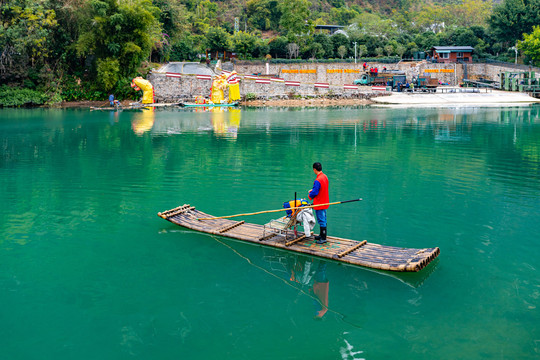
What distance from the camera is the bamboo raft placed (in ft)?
32.7

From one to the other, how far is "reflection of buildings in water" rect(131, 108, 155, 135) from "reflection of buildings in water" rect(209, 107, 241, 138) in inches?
194

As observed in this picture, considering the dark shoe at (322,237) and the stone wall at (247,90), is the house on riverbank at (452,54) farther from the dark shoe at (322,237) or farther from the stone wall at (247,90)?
the dark shoe at (322,237)

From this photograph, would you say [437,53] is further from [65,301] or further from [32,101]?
[65,301]

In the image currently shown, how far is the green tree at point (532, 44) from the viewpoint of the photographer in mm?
65625

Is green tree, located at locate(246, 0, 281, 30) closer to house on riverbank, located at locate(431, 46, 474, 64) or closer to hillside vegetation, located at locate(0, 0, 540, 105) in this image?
hillside vegetation, located at locate(0, 0, 540, 105)

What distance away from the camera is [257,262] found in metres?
11.0

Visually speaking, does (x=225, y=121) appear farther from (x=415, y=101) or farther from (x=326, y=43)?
(x=326, y=43)

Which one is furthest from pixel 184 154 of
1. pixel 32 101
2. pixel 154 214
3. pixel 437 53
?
pixel 437 53

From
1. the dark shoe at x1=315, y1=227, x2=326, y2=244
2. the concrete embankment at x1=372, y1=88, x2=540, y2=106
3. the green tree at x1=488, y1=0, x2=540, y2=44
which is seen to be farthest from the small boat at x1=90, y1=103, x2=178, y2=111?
the green tree at x1=488, y1=0, x2=540, y2=44

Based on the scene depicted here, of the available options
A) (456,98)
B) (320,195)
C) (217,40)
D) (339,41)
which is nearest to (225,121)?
(320,195)

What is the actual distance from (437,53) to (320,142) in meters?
49.9

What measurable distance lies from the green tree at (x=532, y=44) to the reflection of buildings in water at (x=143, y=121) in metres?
49.9

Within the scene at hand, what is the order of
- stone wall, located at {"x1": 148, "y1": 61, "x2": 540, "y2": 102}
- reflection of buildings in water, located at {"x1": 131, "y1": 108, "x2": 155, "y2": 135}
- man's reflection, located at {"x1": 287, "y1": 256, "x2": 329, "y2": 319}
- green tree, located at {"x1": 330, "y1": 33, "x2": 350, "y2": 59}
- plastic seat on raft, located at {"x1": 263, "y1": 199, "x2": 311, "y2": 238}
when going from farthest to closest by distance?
green tree, located at {"x1": 330, "y1": 33, "x2": 350, "y2": 59} < stone wall, located at {"x1": 148, "y1": 61, "x2": 540, "y2": 102} < reflection of buildings in water, located at {"x1": 131, "y1": 108, "x2": 155, "y2": 135} < plastic seat on raft, located at {"x1": 263, "y1": 199, "x2": 311, "y2": 238} < man's reflection, located at {"x1": 287, "y1": 256, "x2": 329, "y2": 319}

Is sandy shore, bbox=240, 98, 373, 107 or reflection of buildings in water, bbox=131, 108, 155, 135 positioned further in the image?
sandy shore, bbox=240, 98, 373, 107
